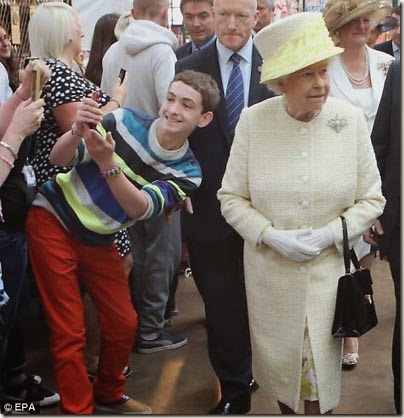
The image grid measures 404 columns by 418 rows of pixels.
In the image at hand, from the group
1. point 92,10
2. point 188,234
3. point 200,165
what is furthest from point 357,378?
point 92,10

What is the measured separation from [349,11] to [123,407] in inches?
78.8

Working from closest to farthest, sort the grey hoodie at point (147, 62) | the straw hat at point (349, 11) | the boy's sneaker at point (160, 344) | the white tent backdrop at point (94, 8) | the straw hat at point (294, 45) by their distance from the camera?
the straw hat at point (294, 45)
the straw hat at point (349, 11)
the grey hoodie at point (147, 62)
the boy's sneaker at point (160, 344)
the white tent backdrop at point (94, 8)

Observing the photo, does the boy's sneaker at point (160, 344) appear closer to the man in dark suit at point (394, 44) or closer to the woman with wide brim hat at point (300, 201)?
the woman with wide brim hat at point (300, 201)

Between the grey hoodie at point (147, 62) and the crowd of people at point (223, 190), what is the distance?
0.04 m

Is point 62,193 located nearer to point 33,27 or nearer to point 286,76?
point 33,27

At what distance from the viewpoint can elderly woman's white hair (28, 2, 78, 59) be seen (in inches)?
108

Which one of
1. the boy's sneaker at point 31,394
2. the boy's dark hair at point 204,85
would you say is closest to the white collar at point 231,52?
the boy's dark hair at point 204,85

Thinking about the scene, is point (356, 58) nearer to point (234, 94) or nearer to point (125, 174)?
point (234, 94)

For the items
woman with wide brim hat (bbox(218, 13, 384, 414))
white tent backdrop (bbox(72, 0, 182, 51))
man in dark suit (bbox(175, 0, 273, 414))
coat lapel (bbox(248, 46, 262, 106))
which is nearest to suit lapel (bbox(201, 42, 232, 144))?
man in dark suit (bbox(175, 0, 273, 414))

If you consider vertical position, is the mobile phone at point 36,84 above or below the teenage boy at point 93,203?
above

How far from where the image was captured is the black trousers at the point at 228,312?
2.73 metres

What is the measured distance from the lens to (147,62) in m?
3.33

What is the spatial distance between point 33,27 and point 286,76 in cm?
119

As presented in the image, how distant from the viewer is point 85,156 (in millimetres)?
2512
